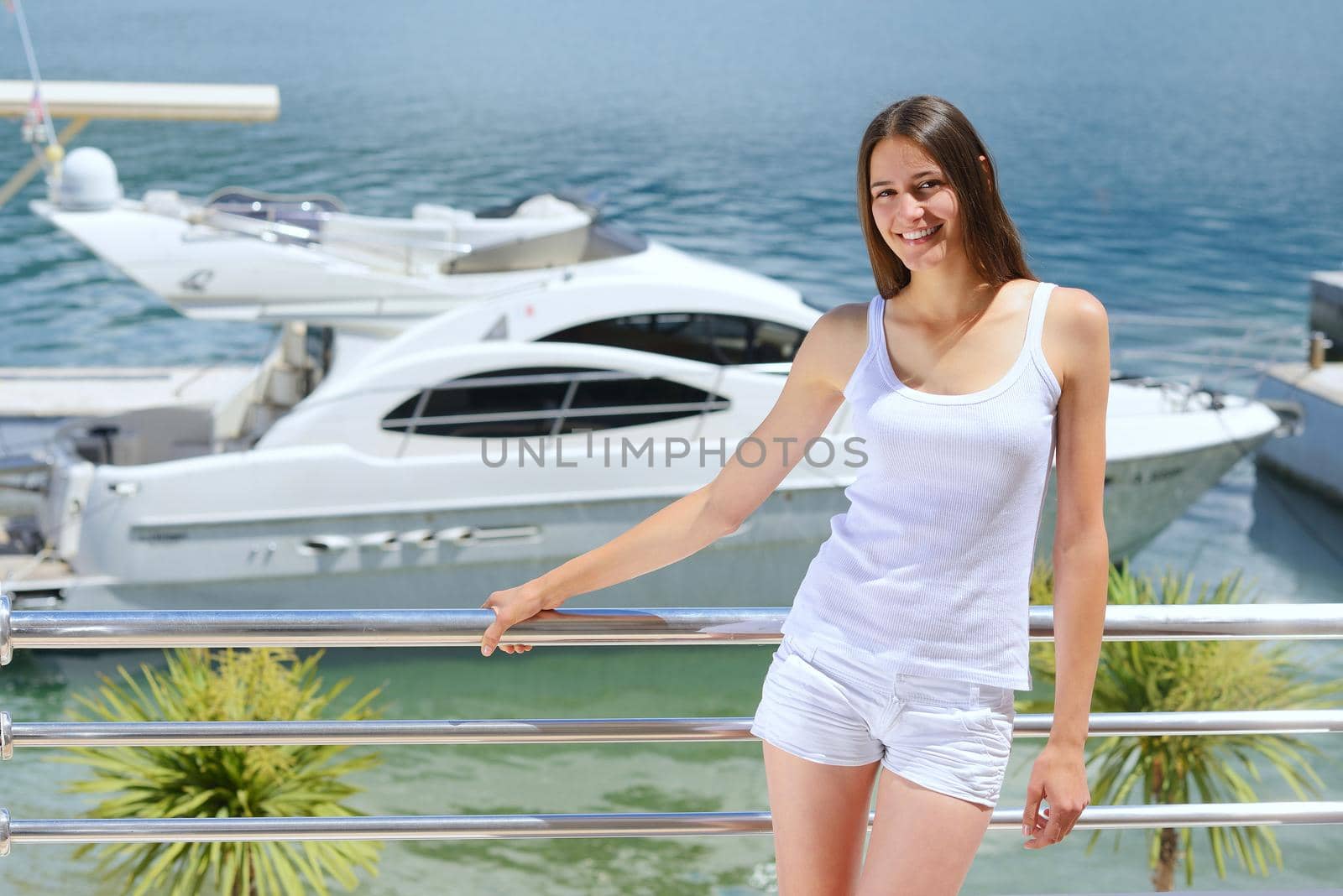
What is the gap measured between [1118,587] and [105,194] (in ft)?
24.5

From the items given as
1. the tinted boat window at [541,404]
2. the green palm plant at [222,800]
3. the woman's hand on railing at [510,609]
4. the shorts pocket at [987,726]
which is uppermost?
the shorts pocket at [987,726]

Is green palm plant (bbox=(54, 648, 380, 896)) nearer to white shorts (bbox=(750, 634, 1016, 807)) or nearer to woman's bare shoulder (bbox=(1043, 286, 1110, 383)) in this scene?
white shorts (bbox=(750, 634, 1016, 807))

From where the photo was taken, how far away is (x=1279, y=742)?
623cm

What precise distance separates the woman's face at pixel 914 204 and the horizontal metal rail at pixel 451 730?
2.19 ft

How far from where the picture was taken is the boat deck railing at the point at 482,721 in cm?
198

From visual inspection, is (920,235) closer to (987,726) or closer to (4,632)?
(987,726)

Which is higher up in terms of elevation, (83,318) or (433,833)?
(433,833)

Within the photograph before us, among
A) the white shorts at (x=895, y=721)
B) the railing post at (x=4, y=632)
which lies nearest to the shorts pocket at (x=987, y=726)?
the white shorts at (x=895, y=721)

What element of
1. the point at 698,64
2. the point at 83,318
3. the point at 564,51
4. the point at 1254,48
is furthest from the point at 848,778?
the point at 1254,48

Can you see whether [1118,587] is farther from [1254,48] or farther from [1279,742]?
[1254,48]

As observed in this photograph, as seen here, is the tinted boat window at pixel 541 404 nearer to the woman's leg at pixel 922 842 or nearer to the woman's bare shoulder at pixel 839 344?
the woman's bare shoulder at pixel 839 344

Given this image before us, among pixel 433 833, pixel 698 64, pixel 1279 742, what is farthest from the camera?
pixel 698 64

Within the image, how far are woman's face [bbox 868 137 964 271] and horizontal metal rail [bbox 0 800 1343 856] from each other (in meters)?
0.86

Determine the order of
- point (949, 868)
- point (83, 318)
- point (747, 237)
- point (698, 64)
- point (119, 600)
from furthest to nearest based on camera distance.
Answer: point (698, 64), point (747, 237), point (83, 318), point (119, 600), point (949, 868)
